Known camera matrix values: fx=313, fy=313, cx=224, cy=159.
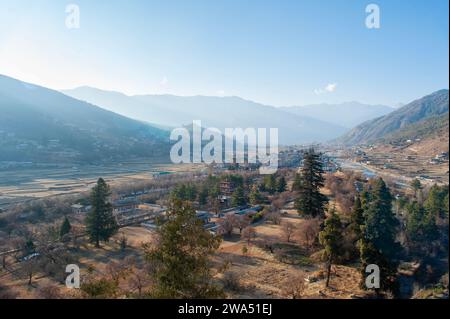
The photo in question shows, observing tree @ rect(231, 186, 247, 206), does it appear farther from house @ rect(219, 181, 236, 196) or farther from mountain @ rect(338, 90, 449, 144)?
mountain @ rect(338, 90, 449, 144)

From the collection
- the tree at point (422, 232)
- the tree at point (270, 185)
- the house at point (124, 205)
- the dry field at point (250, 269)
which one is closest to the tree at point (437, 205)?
the tree at point (422, 232)

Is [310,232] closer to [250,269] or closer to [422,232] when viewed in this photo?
[250,269]

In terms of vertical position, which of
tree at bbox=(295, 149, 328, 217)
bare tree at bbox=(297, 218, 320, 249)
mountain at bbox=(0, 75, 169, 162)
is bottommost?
bare tree at bbox=(297, 218, 320, 249)

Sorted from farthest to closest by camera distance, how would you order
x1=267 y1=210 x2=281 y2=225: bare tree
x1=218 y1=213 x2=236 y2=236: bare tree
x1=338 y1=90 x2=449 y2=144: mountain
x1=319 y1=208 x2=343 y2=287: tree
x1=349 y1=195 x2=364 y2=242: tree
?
x1=338 y1=90 x2=449 y2=144: mountain < x1=267 y1=210 x2=281 y2=225: bare tree < x1=218 y1=213 x2=236 y2=236: bare tree < x1=349 y1=195 x2=364 y2=242: tree < x1=319 y1=208 x2=343 y2=287: tree

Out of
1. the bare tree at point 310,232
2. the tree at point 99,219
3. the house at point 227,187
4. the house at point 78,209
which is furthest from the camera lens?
the house at point 227,187

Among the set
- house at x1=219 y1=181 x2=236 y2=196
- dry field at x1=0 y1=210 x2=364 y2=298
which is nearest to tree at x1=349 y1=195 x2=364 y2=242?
dry field at x1=0 y1=210 x2=364 y2=298

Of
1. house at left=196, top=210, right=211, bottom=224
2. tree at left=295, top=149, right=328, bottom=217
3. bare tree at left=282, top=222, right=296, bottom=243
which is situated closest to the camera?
bare tree at left=282, top=222, right=296, bottom=243

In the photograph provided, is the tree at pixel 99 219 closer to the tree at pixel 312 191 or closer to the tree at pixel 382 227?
the tree at pixel 312 191
